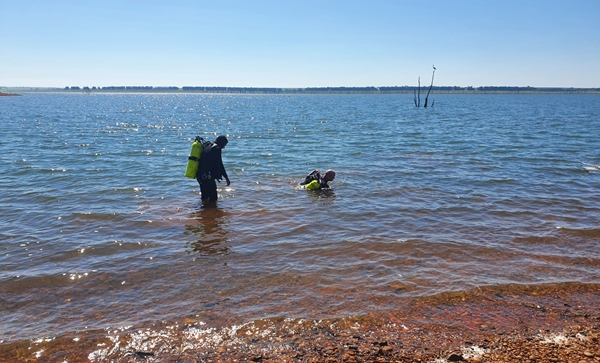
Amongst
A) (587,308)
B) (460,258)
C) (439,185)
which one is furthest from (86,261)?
(439,185)

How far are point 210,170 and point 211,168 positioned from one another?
3.7 inches

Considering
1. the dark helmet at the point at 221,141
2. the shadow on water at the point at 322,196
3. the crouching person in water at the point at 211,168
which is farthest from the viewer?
the shadow on water at the point at 322,196

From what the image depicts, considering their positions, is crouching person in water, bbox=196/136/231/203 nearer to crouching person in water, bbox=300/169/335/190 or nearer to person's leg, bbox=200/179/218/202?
person's leg, bbox=200/179/218/202

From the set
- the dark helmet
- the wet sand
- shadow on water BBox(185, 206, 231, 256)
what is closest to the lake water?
shadow on water BBox(185, 206, 231, 256)

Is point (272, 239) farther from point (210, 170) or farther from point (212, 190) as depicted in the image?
point (212, 190)

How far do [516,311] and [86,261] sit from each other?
7886mm

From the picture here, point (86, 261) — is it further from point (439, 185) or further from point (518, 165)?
point (518, 165)

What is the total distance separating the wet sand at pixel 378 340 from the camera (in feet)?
16.2

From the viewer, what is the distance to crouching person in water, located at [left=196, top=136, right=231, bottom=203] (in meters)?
11.3

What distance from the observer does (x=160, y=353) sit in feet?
16.8

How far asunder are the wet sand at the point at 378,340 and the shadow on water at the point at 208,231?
301 cm

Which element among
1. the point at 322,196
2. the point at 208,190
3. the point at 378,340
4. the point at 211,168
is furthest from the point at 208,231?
the point at 378,340

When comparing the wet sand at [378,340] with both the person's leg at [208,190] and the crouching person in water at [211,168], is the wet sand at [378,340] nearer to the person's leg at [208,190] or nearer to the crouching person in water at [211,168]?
the crouching person in water at [211,168]

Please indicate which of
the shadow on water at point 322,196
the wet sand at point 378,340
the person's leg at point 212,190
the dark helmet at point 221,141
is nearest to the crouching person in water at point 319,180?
the shadow on water at point 322,196
